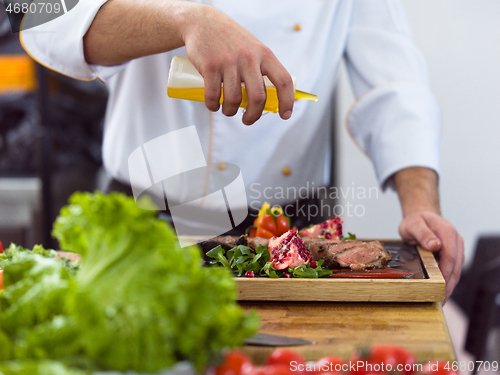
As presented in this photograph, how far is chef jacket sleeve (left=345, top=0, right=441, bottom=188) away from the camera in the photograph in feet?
4.42

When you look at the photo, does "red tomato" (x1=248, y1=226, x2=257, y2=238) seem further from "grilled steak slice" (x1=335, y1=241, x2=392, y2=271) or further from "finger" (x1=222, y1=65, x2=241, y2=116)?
"finger" (x1=222, y1=65, x2=241, y2=116)

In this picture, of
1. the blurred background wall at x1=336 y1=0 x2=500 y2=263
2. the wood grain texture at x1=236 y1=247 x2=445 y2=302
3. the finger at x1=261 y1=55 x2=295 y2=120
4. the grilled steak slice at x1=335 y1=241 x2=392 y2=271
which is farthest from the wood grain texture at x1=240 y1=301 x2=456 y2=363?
the blurred background wall at x1=336 y1=0 x2=500 y2=263

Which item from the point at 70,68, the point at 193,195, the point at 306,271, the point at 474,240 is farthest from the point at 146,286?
A: the point at 474,240

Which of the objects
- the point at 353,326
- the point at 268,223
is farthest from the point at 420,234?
the point at 353,326

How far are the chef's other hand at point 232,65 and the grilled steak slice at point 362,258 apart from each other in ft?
1.10

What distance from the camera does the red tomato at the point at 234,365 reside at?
46cm

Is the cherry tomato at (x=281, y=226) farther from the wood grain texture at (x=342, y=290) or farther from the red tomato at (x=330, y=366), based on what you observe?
the red tomato at (x=330, y=366)

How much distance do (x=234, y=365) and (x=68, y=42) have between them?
850mm

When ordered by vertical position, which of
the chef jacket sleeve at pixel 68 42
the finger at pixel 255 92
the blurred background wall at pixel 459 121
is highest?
the chef jacket sleeve at pixel 68 42

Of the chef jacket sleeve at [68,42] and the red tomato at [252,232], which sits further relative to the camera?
the red tomato at [252,232]

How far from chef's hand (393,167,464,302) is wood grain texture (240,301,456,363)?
0.85 feet

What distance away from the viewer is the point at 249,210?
143 cm

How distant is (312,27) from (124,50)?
24.5 inches

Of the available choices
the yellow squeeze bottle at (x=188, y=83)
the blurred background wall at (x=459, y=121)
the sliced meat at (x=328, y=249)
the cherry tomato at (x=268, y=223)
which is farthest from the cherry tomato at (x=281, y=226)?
the blurred background wall at (x=459, y=121)
